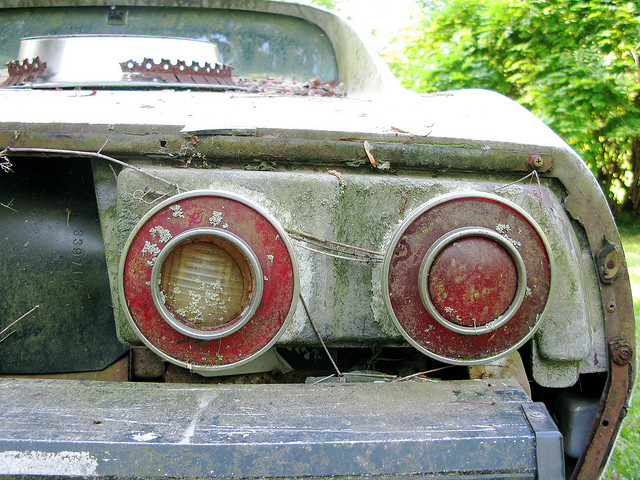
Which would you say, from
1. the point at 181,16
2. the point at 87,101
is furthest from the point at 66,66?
the point at 181,16

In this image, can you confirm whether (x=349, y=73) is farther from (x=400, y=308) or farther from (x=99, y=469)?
(x=99, y=469)

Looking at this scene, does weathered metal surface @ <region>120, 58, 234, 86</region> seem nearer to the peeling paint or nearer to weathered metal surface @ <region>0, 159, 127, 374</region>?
weathered metal surface @ <region>0, 159, 127, 374</region>

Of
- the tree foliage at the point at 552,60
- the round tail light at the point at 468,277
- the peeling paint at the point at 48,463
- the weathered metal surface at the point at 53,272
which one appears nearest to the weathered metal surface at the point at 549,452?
the round tail light at the point at 468,277

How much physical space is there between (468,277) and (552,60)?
23.9 feet

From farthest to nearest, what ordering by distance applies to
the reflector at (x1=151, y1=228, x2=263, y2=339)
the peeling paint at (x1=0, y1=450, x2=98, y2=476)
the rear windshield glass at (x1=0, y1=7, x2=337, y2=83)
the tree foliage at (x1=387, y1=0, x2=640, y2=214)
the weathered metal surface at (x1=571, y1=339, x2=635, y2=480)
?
1. the tree foliage at (x1=387, y1=0, x2=640, y2=214)
2. the rear windshield glass at (x1=0, y1=7, x2=337, y2=83)
3. the weathered metal surface at (x1=571, y1=339, x2=635, y2=480)
4. the reflector at (x1=151, y1=228, x2=263, y2=339)
5. the peeling paint at (x1=0, y1=450, x2=98, y2=476)

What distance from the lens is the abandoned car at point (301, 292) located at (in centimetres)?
98

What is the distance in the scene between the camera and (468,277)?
109 centimetres

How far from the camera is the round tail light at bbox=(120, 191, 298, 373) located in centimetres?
109

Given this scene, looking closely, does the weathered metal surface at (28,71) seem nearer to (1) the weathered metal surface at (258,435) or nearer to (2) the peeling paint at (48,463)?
(1) the weathered metal surface at (258,435)

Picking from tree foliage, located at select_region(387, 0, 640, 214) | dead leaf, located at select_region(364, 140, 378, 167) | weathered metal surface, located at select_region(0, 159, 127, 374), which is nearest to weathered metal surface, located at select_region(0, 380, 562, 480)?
weathered metal surface, located at select_region(0, 159, 127, 374)

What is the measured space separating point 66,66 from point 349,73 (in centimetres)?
147

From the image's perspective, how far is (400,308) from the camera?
114 cm

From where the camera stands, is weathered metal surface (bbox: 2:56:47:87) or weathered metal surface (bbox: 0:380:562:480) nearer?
weathered metal surface (bbox: 0:380:562:480)

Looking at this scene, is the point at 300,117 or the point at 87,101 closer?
the point at 300,117
